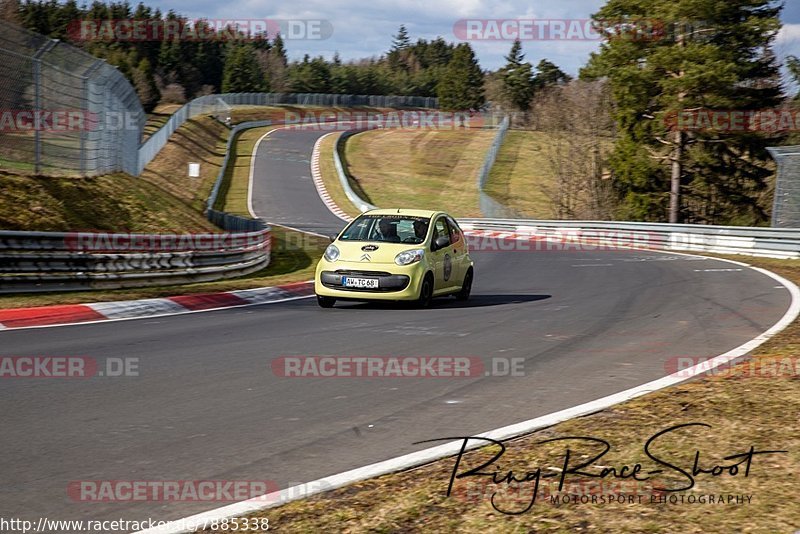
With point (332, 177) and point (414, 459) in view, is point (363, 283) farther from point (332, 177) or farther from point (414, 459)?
point (332, 177)

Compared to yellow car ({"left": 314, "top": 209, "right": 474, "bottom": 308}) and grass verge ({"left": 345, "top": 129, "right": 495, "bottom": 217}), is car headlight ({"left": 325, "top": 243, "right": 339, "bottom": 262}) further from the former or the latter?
grass verge ({"left": 345, "top": 129, "right": 495, "bottom": 217})

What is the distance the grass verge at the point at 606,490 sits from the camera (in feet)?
13.5

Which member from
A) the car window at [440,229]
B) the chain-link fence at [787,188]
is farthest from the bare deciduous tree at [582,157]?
the car window at [440,229]

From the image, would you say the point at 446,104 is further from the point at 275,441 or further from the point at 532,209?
the point at 275,441

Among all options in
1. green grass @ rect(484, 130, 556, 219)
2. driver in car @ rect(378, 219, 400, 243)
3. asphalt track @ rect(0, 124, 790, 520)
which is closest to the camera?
asphalt track @ rect(0, 124, 790, 520)

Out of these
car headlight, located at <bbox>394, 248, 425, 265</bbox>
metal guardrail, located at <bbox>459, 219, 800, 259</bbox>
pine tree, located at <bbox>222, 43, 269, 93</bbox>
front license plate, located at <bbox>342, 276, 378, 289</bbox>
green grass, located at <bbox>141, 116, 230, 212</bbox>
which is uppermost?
pine tree, located at <bbox>222, 43, 269, 93</bbox>

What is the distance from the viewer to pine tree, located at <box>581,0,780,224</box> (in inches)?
1607

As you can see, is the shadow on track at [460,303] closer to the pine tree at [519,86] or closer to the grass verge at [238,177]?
the grass verge at [238,177]

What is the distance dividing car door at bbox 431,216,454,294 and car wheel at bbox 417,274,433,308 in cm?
15

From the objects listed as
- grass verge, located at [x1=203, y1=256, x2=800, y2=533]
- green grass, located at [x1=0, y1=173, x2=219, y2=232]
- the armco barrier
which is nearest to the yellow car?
the armco barrier

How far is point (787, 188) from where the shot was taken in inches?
1103

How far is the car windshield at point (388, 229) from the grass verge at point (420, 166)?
1601 inches

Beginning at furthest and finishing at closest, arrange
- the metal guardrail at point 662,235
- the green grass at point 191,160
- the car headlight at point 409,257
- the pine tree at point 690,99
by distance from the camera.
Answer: the green grass at point 191,160 < the pine tree at point 690,99 < the metal guardrail at point 662,235 < the car headlight at point 409,257

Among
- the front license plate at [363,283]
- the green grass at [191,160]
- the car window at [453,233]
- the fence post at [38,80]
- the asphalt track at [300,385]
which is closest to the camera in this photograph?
the asphalt track at [300,385]
